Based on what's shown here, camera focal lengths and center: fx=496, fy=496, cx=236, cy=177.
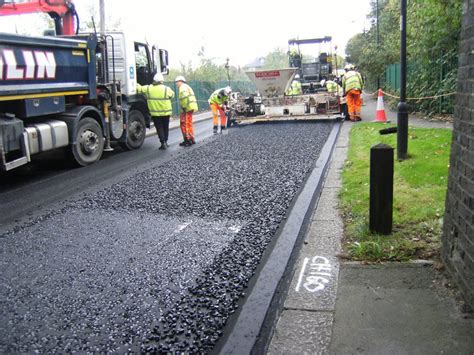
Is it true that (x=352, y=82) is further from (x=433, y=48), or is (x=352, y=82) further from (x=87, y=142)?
(x=87, y=142)

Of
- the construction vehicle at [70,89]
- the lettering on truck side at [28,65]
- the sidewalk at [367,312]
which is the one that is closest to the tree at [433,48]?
the construction vehicle at [70,89]

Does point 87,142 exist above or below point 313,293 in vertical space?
above

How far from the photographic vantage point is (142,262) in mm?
4660

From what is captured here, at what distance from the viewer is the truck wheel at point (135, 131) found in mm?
12594

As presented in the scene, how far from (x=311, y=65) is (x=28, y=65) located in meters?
16.7

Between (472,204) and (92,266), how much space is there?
3.23 meters

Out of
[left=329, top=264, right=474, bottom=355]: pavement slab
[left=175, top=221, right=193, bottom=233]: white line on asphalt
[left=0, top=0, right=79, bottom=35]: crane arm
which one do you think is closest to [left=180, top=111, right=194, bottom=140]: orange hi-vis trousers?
[left=0, top=0, right=79, bottom=35]: crane arm

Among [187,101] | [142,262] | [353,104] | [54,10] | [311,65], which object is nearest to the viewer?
[142,262]

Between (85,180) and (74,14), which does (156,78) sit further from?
(85,180)

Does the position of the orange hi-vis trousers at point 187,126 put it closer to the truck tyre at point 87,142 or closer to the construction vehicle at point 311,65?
the truck tyre at point 87,142

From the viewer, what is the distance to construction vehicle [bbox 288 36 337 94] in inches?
878

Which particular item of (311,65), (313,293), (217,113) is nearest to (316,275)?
(313,293)

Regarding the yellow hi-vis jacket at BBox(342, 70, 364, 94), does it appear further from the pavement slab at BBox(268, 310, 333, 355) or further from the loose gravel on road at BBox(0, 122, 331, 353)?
the pavement slab at BBox(268, 310, 333, 355)

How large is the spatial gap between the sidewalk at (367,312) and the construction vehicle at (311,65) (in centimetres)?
1837
